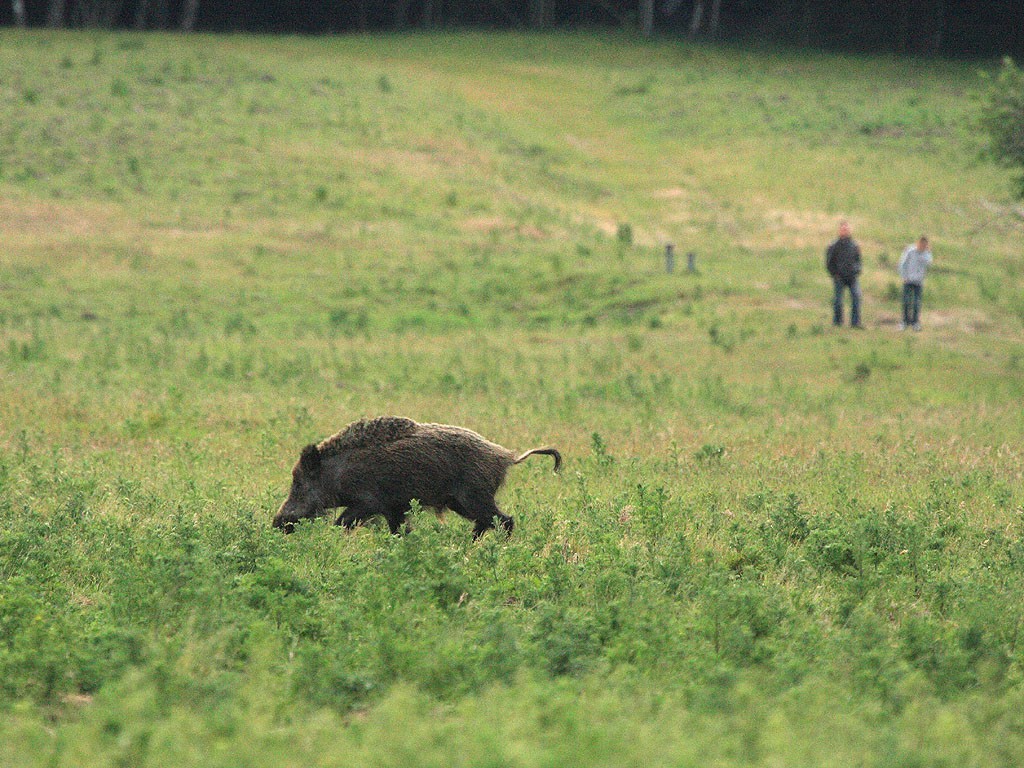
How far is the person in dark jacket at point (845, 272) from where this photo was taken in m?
23.5

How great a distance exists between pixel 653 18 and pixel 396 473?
6473 cm

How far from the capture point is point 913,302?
2420 cm

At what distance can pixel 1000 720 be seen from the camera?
229 inches

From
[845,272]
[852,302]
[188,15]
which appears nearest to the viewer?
[845,272]

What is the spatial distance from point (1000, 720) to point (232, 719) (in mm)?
3398

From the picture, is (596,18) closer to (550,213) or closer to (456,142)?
(456,142)

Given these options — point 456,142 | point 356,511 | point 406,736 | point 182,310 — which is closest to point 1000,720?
point 406,736

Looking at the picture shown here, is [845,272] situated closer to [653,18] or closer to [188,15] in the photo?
[188,15]

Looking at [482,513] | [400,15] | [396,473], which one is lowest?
[482,513]

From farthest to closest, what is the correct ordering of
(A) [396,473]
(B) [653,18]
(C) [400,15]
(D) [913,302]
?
(B) [653,18] → (C) [400,15] → (D) [913,302] → (A) [396,473]

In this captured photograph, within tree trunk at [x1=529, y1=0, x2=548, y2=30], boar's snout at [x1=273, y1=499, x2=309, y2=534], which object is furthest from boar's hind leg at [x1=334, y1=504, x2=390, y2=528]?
tree trunk at [x1=529, y1=0, x2=548, y2=30]

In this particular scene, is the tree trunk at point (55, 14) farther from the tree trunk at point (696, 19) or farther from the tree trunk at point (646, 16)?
the tree trunk at point (696, 19)

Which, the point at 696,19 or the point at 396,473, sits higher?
the point at 696,19

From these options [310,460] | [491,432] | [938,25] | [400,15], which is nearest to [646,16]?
[400,15]
